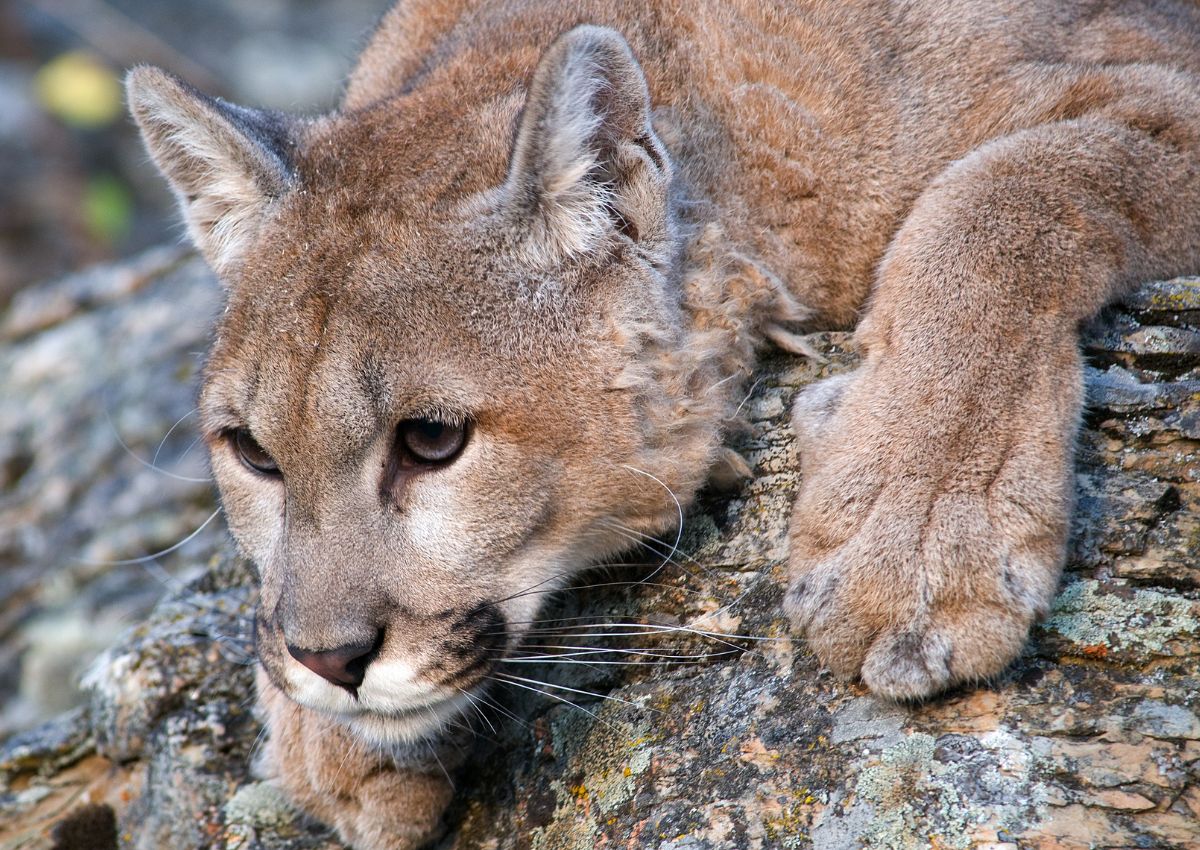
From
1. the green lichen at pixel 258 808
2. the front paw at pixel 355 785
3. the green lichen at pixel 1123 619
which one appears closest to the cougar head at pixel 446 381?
the front paw at pixel 355 785

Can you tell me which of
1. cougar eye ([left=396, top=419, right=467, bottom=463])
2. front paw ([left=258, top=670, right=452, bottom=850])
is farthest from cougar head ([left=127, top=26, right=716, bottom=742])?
front paw ([left=258, top=670, right=452, bottom=850])

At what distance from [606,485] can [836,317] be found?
117 centimetres

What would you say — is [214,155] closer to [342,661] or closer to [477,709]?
[342,661]

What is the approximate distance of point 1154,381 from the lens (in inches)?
130

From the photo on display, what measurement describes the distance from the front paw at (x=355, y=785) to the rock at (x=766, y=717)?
0.37ft

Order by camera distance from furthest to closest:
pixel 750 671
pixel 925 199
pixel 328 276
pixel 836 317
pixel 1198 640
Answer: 1. pixel 836 317
2. pixel 925 199
3. pixel 328 276
4. pixel 750 671
5. pixel 1198 640

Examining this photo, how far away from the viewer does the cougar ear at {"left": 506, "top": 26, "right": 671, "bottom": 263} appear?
10.7 feet

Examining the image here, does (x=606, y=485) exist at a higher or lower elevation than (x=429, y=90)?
lower

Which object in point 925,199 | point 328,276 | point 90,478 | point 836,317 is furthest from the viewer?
point 90,478

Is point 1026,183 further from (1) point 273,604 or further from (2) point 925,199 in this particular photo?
(1) point 273,604

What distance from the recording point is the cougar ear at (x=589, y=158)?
327 centimetres

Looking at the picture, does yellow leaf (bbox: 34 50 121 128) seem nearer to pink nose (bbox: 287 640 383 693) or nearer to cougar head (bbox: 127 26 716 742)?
cougar head (bbox: 127 26 716 742)

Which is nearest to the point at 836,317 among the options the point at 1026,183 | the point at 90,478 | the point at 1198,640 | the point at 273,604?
the point at 1026,183

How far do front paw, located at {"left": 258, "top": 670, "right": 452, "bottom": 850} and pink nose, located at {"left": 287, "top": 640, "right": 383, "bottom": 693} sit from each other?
0.47m
